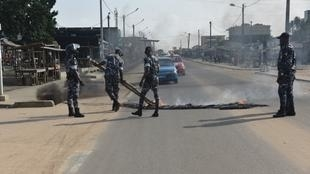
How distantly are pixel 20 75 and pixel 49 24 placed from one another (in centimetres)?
2247

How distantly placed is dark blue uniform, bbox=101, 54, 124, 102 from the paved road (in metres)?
1.29

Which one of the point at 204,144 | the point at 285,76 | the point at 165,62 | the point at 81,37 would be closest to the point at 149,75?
the point at 285,76

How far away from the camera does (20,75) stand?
35.0m

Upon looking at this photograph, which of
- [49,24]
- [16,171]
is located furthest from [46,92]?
[49,24]

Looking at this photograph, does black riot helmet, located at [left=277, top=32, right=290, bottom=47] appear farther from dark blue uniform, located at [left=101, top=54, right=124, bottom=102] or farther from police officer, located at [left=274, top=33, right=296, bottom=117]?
dark blue uniform, located at [left=101, top=54, right=124, bottom=102]

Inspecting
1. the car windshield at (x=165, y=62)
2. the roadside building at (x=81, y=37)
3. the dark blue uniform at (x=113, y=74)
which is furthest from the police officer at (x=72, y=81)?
the roadside building at (x=81, y=37)

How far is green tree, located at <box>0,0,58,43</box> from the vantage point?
165ft

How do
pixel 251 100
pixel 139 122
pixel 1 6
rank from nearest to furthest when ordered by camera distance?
pixel 139 122, pixel 251 100, pixel 1 6

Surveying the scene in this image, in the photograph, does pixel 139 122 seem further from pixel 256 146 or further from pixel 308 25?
pixel 308 25

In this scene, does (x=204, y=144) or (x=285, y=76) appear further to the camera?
(x=285, y=76)

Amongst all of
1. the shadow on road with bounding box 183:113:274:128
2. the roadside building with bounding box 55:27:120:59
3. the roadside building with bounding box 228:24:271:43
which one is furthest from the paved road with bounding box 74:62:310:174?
the roadside building with bounding box 228:24:271:43

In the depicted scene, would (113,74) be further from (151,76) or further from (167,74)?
(167,74)

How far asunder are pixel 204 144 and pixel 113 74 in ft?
22.4

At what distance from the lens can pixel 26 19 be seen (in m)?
52.5
